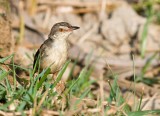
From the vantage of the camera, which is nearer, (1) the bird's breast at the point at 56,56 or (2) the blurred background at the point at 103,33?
(1) the bird's breast at the point at 56,56

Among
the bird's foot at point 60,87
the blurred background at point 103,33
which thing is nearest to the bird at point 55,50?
the bird's foot at point 60,87

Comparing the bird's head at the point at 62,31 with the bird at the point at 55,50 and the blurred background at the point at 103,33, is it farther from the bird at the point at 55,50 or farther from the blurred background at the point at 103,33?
the blurred background at the point at 103,33

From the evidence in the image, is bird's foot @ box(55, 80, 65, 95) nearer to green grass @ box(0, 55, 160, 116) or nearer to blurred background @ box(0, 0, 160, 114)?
green grass @ box(0, 55, 160, 116)

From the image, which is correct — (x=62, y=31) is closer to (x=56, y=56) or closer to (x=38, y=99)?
(x=56, y=56)

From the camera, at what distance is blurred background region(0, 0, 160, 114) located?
8.61 meters

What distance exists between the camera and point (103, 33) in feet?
32.1

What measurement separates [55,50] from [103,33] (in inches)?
152

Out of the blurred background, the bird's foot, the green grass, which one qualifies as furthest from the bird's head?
the blurred background

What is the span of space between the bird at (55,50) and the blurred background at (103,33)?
6.04 ft

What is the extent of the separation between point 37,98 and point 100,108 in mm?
562

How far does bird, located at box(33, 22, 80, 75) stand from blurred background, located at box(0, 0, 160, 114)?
184 centimetres

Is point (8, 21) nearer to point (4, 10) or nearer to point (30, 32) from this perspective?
point (4, 10)

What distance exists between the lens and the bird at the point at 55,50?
232 inches

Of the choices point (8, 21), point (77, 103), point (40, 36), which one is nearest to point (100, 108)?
point (77, 103)
